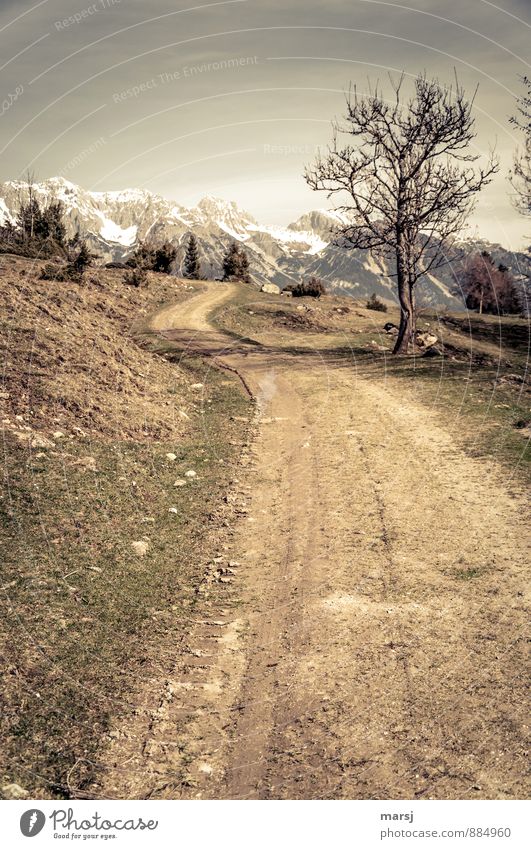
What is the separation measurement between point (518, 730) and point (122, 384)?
14742 mm

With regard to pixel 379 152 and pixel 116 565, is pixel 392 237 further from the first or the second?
pixel 116 565

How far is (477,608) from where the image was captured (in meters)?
8.65

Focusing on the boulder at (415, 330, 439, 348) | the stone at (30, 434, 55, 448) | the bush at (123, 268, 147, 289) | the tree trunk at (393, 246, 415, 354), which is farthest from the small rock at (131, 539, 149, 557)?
the bush at (123, 268, 147, 289)

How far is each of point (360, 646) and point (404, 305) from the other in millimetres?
22327

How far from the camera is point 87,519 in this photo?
11133mm

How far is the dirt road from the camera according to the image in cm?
610

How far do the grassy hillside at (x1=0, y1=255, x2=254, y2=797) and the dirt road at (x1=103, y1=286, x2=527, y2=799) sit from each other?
72 centimetres

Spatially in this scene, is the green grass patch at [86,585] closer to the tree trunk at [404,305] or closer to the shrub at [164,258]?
the tree trunk at [404,305]

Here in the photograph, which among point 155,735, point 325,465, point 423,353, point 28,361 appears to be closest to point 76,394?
point 28,361

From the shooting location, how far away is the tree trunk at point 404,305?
90.8 feet

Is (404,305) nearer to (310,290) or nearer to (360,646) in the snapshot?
(310,290)

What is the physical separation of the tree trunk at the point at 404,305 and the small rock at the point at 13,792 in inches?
971

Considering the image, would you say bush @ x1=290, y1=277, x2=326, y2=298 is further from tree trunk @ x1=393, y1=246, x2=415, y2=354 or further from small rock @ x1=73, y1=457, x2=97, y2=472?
small rock @ x1=73, y1=457, x2=97, y2=472

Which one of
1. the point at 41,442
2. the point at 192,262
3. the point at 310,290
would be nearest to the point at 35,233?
the point at 310,290
